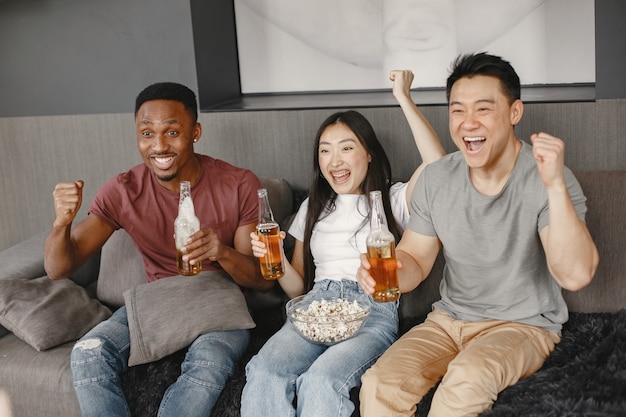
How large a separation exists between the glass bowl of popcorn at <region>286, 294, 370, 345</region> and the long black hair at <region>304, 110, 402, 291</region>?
250 mm

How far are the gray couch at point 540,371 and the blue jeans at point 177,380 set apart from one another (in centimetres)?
5

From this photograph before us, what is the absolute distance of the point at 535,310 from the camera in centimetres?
226

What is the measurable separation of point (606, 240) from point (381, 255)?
0.86 m

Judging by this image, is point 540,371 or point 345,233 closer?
point 540,371

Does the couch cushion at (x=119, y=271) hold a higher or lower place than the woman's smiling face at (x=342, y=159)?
lower

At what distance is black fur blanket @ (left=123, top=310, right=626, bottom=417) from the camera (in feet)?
6.51

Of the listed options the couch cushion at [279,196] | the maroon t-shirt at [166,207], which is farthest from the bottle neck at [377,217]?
the couch cushion at [279,196]

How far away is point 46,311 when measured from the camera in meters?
2.81

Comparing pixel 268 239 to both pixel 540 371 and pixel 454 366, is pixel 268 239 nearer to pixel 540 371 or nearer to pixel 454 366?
pixel 454 366

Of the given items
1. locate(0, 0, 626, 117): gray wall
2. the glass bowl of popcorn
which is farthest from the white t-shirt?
locate(0, 0, 626, 117): gray wall

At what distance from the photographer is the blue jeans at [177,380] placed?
2385mm

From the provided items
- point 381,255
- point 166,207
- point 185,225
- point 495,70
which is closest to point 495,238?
point 381,255

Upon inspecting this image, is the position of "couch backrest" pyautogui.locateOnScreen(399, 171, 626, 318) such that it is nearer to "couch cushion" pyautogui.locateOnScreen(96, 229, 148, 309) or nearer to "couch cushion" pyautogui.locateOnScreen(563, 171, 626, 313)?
"couch cushion" pyautogui.locateOnScreen(563, 171, 626, 313)

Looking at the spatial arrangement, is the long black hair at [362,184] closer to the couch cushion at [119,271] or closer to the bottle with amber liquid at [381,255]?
the bottle with amber liquid at [381,255]
